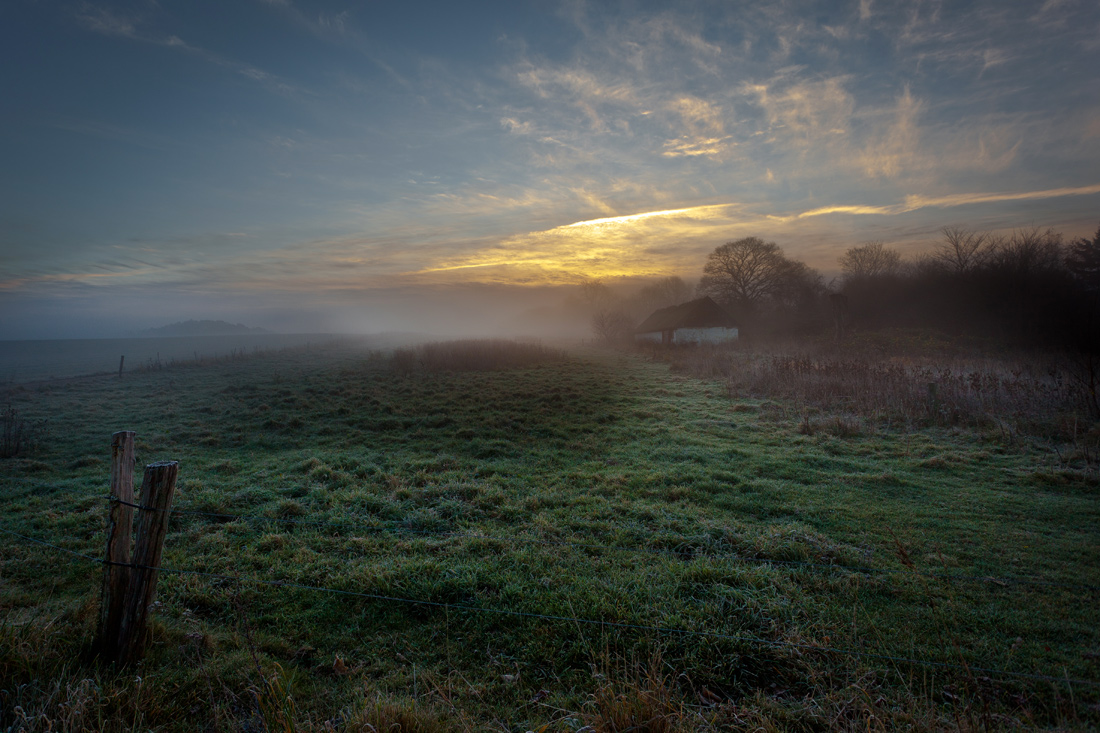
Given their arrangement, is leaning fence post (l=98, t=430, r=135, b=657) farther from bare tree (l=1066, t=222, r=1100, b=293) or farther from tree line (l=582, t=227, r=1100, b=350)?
bare tree (l=1066, t=222, r=1100, b=293)

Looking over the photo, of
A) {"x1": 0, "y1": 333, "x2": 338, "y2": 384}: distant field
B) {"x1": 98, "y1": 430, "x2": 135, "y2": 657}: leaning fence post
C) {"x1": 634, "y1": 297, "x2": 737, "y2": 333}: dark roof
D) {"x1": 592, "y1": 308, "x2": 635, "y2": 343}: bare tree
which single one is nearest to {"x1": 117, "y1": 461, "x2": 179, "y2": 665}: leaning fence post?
{"x1": 98, "y1": 430, "x2": 135, "y2": 657}: leaning fence post

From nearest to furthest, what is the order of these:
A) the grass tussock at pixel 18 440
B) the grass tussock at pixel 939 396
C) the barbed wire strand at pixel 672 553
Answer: the barbed wire strand at pixel 672 553 → the grass tussock at pixel 18 440 → the grass tussock at pixel 939 396

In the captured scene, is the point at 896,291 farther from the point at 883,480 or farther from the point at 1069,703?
the point at 1069,703

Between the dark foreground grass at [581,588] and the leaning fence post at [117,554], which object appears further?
the leaning fence post at [117,554]

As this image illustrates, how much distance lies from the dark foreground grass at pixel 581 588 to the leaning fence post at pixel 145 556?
0.22 m

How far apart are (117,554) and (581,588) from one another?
404 centimetres

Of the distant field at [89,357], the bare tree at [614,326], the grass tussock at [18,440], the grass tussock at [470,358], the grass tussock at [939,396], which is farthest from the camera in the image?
the bare tree at [614,326]

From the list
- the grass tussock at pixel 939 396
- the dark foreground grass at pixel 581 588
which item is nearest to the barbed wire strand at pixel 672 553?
the dark foreground grass at pixel 581 588

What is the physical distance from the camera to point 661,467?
30.7 ft

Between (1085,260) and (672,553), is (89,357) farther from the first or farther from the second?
(1085,260)

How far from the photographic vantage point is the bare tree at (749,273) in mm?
48156

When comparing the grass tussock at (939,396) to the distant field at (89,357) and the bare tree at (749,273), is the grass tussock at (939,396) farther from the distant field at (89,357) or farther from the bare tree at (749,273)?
the distant field at (89,357)

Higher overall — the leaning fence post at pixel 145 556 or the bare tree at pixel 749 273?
the bare tree at pixel 749 273

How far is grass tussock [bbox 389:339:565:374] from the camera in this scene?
2766 cm
